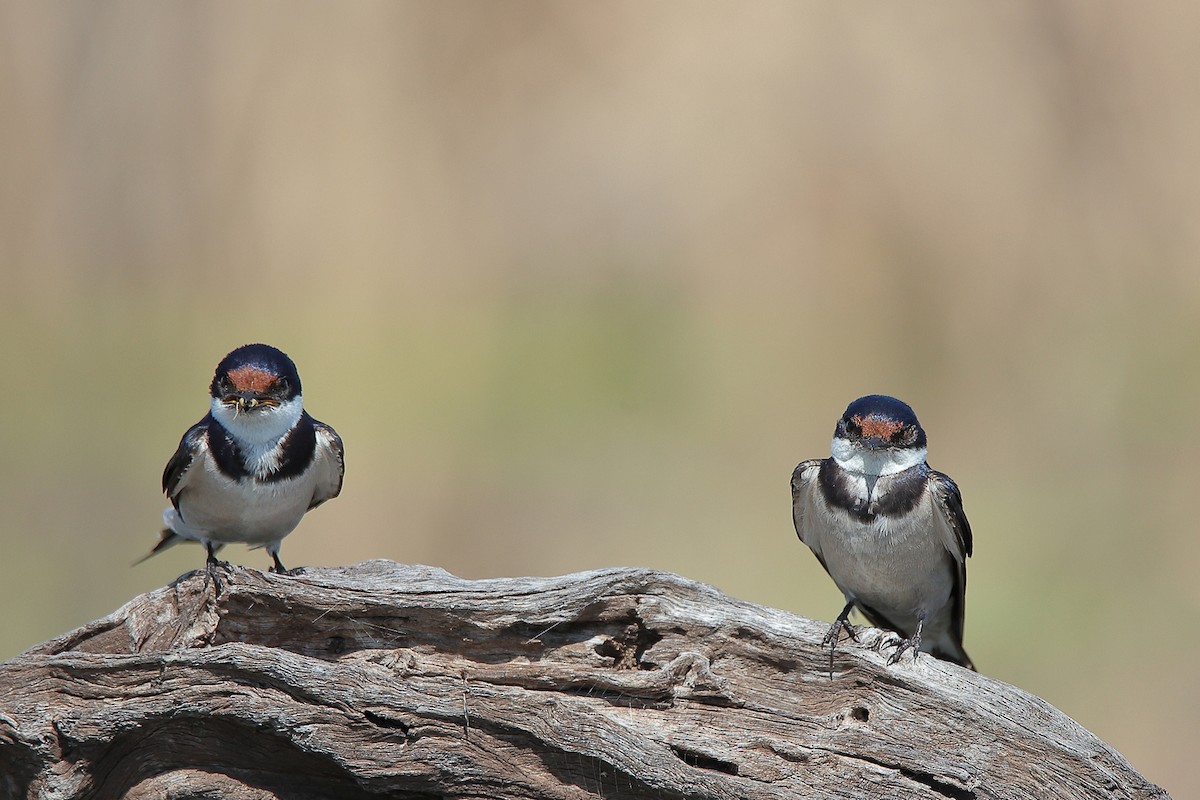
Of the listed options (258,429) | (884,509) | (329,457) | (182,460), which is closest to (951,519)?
(884,509)

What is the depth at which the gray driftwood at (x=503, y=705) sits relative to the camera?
9.61 ft

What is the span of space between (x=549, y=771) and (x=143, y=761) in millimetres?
949

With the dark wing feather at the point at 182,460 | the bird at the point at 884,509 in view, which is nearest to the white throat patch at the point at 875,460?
the bird at the point at 884,509

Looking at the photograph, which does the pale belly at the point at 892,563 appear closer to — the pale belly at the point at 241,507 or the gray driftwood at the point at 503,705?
the gray driftwood at the point at 503,705

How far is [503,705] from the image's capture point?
2.94 meters

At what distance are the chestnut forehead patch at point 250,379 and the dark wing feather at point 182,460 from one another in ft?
0.64

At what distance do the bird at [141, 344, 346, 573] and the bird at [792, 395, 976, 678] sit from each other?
4.97 ft

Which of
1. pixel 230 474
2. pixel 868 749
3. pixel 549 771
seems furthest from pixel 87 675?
pixel 868 749

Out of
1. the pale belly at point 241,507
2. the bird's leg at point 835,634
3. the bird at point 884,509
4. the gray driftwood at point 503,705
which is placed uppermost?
the bird at point 884,509

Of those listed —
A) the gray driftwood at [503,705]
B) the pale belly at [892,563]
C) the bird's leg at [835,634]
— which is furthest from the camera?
the pale belly at [892,563]

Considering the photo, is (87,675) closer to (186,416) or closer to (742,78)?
(186,416)

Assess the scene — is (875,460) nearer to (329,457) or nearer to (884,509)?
(884,509)

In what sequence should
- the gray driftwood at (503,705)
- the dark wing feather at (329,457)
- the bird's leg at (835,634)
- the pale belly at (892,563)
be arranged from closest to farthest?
the gray driftwood at (503,705), the bird's leg at (835,634), the pale belly at (892,563), the dark wing feather at (329,457)

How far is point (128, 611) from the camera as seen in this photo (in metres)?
3.17
